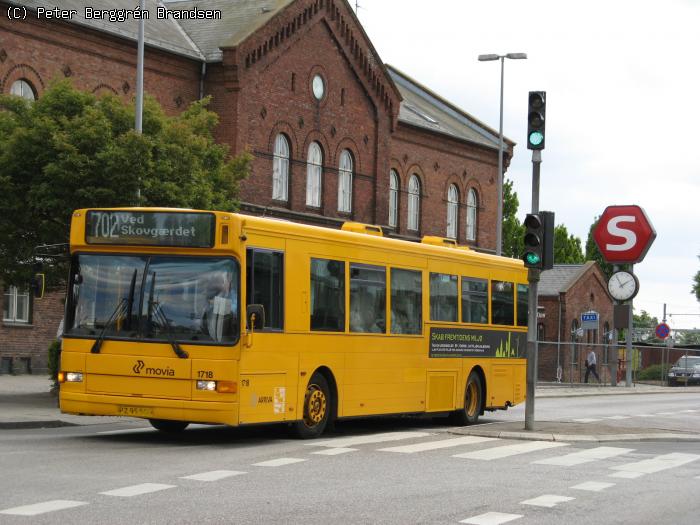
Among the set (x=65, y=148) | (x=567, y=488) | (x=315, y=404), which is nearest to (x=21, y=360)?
(x=65, y=148)

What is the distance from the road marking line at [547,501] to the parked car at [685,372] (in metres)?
50.0

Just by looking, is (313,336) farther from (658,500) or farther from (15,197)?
(15,197)

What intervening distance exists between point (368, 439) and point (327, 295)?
6.70 ft

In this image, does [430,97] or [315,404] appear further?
[430,97]

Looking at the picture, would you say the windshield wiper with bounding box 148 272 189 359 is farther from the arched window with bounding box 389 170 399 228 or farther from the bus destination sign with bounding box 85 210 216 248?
the arched window with bounding box 389 170 399 228

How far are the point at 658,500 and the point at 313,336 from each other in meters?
6.23

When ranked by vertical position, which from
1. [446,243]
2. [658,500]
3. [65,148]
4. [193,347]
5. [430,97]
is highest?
[430,97]

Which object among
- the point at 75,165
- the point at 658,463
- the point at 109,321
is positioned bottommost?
the point at 658,463

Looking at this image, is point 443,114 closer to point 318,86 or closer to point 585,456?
point 318,86

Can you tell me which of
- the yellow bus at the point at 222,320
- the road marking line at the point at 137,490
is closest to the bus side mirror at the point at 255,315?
the yellow bus at the point at 222,320

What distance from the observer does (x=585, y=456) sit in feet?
54.2

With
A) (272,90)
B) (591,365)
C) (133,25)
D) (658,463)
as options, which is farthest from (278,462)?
(591,365)

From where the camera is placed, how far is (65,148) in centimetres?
2430

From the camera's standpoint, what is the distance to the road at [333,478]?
10.5m
